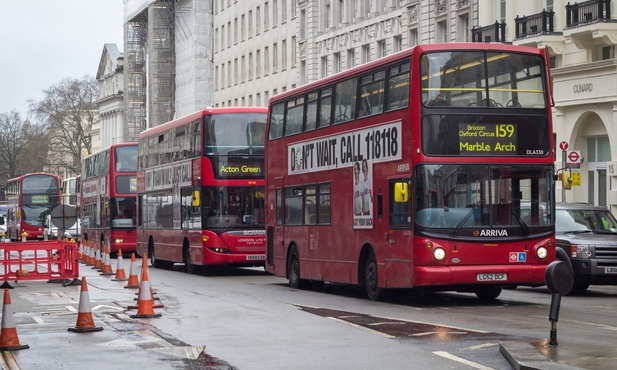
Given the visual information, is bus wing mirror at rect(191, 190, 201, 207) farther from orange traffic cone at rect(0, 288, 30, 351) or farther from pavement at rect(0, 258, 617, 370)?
orange traffic cone at rect(0, 288, 30, 351)

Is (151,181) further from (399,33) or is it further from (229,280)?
(399,33)

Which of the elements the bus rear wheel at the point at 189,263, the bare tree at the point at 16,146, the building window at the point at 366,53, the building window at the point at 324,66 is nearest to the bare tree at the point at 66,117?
the bare tree at the point at 16,146

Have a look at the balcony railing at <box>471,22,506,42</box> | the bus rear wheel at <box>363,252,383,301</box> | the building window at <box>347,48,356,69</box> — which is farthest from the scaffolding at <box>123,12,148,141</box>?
the bus rear wheel at <box>363,252,383,301</box>

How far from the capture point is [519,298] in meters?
24.2

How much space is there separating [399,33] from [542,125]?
4227cm

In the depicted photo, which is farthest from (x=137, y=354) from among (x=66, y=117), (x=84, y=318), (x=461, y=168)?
(x=66, y=117)

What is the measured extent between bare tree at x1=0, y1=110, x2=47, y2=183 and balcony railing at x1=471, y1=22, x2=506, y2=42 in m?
116

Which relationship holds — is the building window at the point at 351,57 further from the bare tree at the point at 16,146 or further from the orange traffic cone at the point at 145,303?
the bare tree at the point at 16,146

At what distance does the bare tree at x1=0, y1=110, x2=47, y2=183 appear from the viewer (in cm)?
16362

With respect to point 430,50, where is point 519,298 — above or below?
below

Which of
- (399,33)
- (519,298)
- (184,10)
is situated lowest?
(519,298)

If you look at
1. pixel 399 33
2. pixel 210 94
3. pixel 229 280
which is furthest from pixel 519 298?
pixel 210 94

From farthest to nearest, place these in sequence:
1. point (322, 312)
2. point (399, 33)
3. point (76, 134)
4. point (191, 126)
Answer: point (76, 134) < point (399, 33) < point (191, 126) < point (322, 312)

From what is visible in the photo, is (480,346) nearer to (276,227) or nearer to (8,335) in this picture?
(8,335)
